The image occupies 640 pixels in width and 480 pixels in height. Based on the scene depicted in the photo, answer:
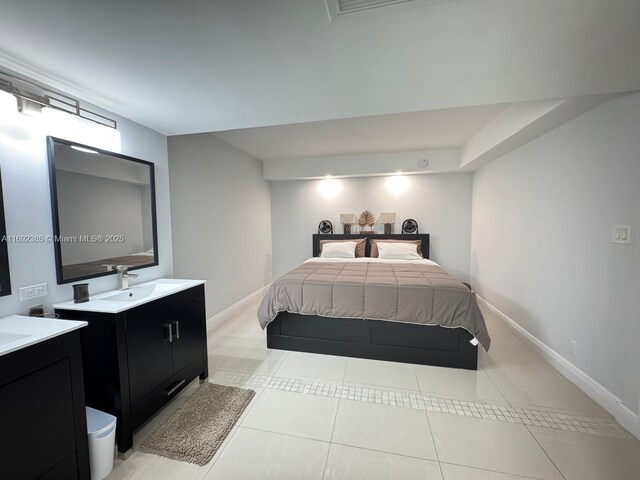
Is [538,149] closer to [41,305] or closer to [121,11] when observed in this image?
[121,11]

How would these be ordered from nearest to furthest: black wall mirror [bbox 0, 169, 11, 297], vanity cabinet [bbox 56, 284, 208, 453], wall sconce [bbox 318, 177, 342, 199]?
black wall mirror [bbox 0, 169, 11, 297], vanity cabinet [bbox 56, 284, 208, 453], wall sconce [bbox 318, 177, 342, 199]

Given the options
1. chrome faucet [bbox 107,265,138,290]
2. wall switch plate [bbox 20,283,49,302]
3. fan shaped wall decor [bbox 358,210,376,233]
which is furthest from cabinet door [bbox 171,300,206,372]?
fan shaped wall decor [bbox 358,210,376,233]

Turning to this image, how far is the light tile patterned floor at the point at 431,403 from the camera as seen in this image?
163 cm

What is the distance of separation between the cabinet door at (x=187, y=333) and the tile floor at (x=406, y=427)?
1.06 ft

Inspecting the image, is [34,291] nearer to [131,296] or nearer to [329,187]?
[131,296]

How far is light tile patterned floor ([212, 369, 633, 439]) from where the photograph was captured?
1.63 meters

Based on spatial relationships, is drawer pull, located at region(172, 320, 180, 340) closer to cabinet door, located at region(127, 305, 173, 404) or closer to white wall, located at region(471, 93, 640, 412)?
cabinet door, located at region(127, 305, 173, 404)

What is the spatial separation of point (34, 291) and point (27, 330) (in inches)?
15.1

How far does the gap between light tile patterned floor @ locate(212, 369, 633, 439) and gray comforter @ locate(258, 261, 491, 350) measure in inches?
21.7

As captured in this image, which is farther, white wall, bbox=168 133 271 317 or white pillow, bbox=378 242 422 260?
white pillow, bbox=378 242 422 260

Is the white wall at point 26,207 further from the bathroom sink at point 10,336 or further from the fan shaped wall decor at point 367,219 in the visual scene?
the fan shaped wall decor at point 367,219

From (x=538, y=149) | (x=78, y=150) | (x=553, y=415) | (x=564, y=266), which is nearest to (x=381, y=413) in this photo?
(x=553, y=415)

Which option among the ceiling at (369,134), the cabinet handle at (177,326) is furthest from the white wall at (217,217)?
the cabinet handle at (177,326)

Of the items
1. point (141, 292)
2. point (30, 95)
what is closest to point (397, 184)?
point (141, 292)
